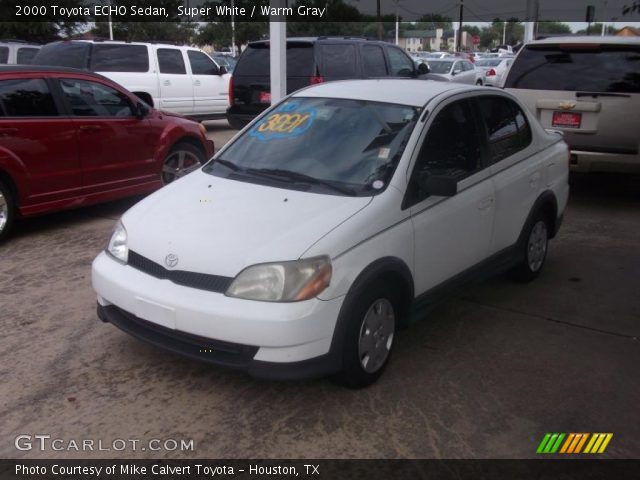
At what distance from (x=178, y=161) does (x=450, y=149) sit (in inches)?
184

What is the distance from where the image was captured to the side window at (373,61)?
11.2 metres

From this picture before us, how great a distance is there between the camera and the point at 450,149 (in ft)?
14.3

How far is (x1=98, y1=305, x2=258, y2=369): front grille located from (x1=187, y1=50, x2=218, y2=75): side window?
1139 cm

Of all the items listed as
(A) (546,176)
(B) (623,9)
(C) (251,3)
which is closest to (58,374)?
(A) (546,176)

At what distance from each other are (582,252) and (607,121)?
1.98 m

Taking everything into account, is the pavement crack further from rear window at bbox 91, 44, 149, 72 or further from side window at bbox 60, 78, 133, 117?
rear window at bbox 91, 44, 149, 72

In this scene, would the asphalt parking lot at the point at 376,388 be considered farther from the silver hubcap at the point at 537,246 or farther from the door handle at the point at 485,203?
the door handle at the point at 485,203

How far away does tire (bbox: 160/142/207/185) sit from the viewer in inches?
316

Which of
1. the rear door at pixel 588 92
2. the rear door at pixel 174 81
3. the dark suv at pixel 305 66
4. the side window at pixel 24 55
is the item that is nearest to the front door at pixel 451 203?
the rear door at pixel 588 92

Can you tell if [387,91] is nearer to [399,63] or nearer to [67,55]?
[399,63]

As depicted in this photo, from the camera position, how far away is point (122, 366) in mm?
3984

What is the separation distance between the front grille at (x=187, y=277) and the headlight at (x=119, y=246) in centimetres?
18

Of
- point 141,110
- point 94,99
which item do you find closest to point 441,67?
point 141,110

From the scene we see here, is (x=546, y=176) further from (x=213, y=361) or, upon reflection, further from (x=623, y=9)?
(x=213, y=361)
